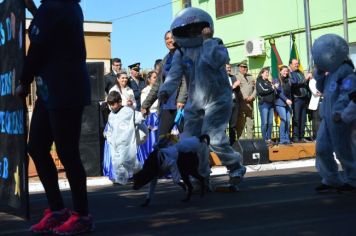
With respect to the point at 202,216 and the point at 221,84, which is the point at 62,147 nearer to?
the point at 202,216

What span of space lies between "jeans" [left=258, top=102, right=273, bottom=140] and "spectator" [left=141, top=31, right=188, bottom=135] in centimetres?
592

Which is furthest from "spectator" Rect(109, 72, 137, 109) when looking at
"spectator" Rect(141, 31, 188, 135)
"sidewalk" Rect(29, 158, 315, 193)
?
"spectator" Rect(141, 31, 188, 135)

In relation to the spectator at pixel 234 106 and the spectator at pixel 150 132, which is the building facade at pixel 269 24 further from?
the spectator at pixel 150 132

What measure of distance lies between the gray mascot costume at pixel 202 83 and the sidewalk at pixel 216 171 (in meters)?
3.32

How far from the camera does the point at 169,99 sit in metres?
8.80

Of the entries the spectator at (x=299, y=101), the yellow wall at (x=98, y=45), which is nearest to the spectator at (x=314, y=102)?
the spectator at (x=299, y=101)

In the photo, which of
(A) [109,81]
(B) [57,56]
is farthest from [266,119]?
(B) [57,56]

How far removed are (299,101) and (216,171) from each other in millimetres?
4319

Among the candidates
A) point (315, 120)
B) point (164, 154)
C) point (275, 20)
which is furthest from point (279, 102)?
point (275, 20)

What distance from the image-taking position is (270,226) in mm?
5367

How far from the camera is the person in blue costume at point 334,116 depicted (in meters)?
7.10

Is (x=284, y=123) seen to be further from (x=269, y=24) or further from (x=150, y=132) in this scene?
(x=269, y=24)

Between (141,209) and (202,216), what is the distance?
0.83m

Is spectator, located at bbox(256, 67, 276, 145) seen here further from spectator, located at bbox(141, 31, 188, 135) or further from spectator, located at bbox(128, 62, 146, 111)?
spectator, located at bbox(141, 31, 188, 135)
